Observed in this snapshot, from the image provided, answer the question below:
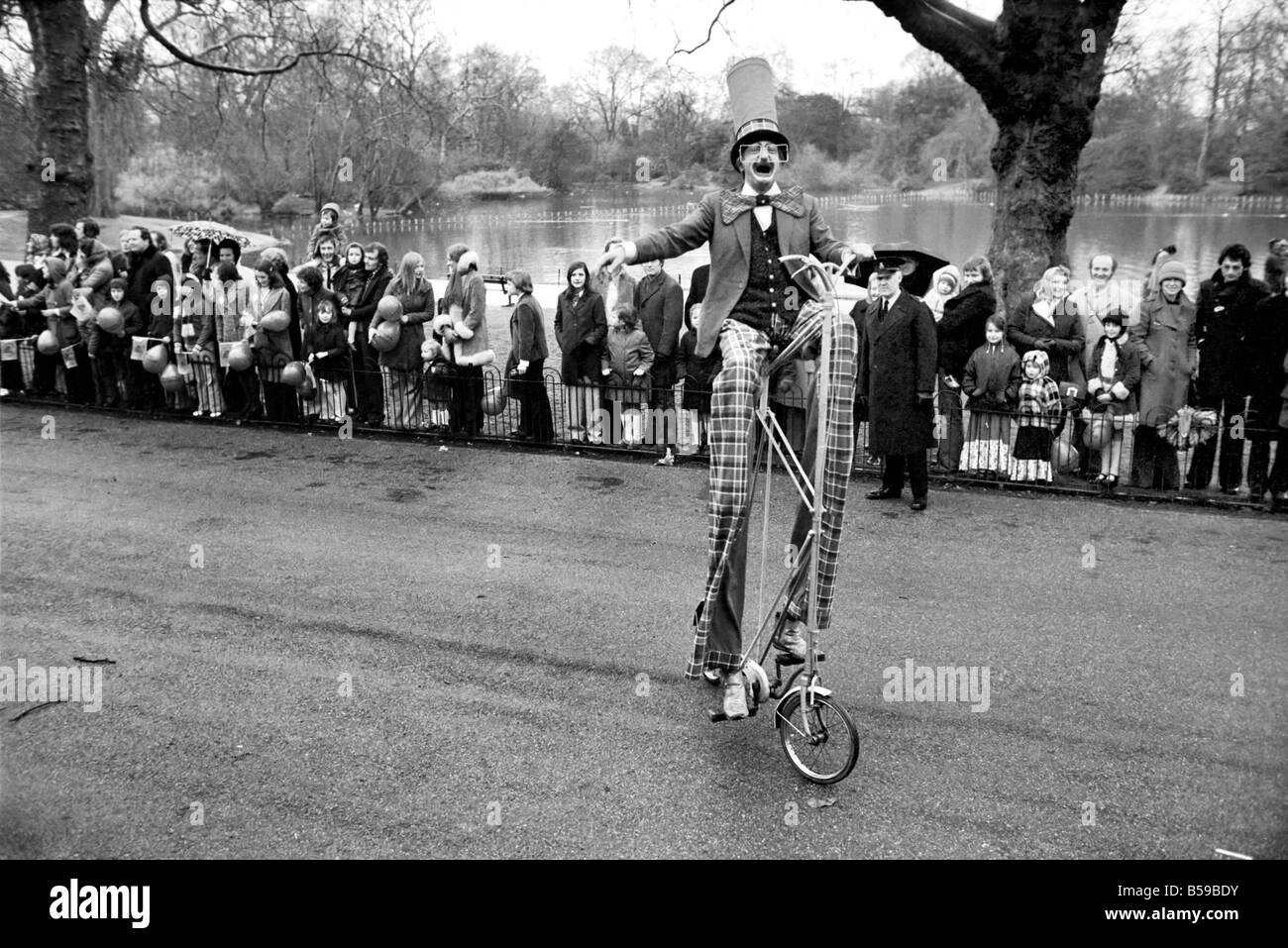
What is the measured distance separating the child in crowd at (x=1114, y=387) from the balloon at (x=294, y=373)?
8.06 m

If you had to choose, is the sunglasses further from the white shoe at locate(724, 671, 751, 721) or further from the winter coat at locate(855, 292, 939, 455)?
the winter coat at locate(855, 292, 939, 455)

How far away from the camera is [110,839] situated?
4277 mm

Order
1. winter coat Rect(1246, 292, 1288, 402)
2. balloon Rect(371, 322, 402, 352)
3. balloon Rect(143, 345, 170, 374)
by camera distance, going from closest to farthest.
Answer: winter coat Rect(1246, 292, 1288, 402) < balloon Rect(371, 322, 402, 352) < balloon Rect(143, 345, 170, 374)

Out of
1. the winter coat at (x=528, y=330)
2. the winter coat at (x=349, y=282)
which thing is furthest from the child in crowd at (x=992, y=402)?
the winter coat at (x=349, y=282)

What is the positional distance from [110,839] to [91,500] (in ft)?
19.5

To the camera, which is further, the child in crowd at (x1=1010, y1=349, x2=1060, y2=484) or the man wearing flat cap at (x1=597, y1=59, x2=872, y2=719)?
the child in crowd at (x1=1010, y1=349, x2=1060, y2=484)

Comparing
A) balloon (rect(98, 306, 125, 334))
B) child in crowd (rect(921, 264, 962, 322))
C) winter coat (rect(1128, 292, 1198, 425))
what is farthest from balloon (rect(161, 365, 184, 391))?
winter coat (rect(1128, 292, 1198, 425))

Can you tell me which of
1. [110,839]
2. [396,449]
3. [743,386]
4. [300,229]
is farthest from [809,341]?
[300,229]

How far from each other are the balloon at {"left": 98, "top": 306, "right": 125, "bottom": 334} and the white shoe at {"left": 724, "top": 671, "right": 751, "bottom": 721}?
10339 mm

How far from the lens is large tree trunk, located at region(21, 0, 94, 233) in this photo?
54.5 feet

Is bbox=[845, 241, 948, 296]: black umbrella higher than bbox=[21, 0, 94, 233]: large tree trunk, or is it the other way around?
bbox=[21, 0, 94, 233]: large tree trunk

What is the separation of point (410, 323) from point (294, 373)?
55.2 inches

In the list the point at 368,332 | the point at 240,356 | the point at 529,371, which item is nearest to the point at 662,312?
the point at 529,371
